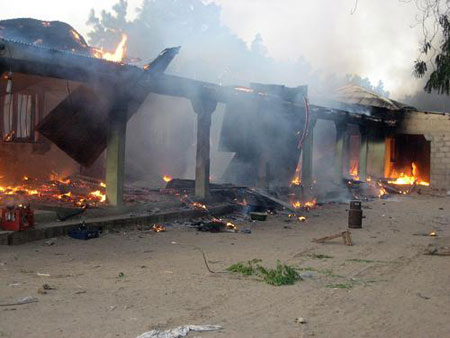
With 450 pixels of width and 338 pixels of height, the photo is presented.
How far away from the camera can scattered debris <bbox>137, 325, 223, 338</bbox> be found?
4.30 meters

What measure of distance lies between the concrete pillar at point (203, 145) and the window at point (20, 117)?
14.3 ft

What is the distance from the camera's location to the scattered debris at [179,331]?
4305 mm

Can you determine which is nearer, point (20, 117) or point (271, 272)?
point (271, 272)

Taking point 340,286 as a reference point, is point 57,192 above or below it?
above

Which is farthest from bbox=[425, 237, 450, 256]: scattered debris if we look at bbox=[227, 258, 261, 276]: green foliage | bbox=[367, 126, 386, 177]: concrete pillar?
bbox=[367, 126, 386, 177]: concrete pillar

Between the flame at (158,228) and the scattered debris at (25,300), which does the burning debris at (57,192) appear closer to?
the flame at (158,228)

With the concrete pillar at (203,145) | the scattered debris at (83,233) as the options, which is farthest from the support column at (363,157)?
the scattered debris at (83,233)

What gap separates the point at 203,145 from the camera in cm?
1374

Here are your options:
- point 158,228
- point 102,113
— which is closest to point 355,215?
point 158,228

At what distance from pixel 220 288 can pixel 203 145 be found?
7.91 m

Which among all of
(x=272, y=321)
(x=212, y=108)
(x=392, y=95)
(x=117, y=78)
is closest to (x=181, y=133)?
(x=212, y=108)

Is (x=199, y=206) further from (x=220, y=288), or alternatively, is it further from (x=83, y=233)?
(x=220, y=288)

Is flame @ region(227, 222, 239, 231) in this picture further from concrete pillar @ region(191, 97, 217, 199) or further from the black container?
the black container

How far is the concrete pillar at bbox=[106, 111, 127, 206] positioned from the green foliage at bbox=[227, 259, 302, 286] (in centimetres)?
467
